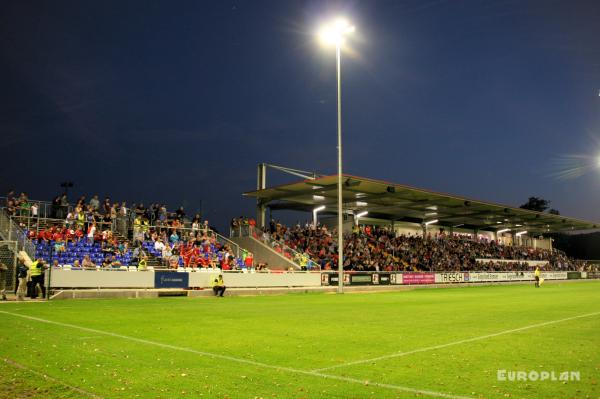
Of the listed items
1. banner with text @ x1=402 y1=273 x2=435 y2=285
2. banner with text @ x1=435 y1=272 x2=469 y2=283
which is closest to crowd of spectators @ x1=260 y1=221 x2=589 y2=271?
banner with text @ x1=402 y1=273 x2=435 y2=285

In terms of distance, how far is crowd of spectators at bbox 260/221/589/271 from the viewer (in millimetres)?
41688

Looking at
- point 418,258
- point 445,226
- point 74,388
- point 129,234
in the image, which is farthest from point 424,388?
point 445,226

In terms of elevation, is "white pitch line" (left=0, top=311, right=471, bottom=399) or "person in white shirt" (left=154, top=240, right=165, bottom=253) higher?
"person in white shirt" (left=154, top=240, right=165, bottom=253)

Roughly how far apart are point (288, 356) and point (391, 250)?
41.3 metres

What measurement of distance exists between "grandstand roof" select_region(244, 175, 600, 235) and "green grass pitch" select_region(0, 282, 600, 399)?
2544 centimetres

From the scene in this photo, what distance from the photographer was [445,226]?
67375mm

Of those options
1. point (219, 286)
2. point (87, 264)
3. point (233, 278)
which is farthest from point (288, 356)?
point (233, 278)

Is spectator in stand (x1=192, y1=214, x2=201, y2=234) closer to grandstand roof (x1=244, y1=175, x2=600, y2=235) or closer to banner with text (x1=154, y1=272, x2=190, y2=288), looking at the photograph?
grandstand roof (x1=244, y1=175, x2=600, y2=235)

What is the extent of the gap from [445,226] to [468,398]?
63.7m

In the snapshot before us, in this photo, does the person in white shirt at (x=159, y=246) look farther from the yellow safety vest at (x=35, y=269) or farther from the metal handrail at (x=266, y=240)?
the metal handrail at (x=266, y=240)

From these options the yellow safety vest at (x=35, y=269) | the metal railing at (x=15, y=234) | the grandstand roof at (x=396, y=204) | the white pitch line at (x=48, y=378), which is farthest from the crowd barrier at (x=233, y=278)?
the white pitch line at (x=48, y=378)

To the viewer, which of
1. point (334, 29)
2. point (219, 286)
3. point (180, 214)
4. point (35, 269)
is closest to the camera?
point (35, 269)

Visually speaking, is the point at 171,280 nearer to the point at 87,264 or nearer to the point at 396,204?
the point at 87,264

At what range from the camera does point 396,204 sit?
48.9m
